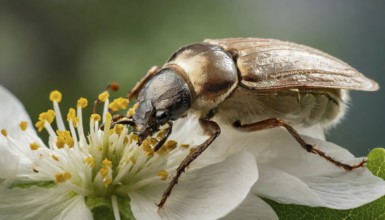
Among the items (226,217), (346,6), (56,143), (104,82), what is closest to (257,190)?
(226,217)

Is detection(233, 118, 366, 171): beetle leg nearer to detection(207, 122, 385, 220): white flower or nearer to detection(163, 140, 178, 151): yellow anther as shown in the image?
detection(207, 122, 385, 220): white flower

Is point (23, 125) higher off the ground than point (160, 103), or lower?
lower

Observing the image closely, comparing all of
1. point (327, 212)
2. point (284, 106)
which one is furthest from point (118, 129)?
point (327, 212)

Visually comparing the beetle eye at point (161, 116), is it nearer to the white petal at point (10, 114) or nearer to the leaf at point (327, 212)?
→ the leaf at point (327, 212)

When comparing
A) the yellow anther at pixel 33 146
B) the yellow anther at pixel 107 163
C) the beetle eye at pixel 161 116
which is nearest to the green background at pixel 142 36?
the yellow anther at pixel 33 146

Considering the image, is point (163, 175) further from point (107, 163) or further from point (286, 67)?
point (286, 67)

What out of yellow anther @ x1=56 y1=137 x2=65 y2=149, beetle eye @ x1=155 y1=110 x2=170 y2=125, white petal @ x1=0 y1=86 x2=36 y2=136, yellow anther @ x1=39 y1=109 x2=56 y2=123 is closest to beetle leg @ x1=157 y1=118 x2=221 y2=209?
beetle eye @ x1=155 y1=110 x2=170 y2=125
